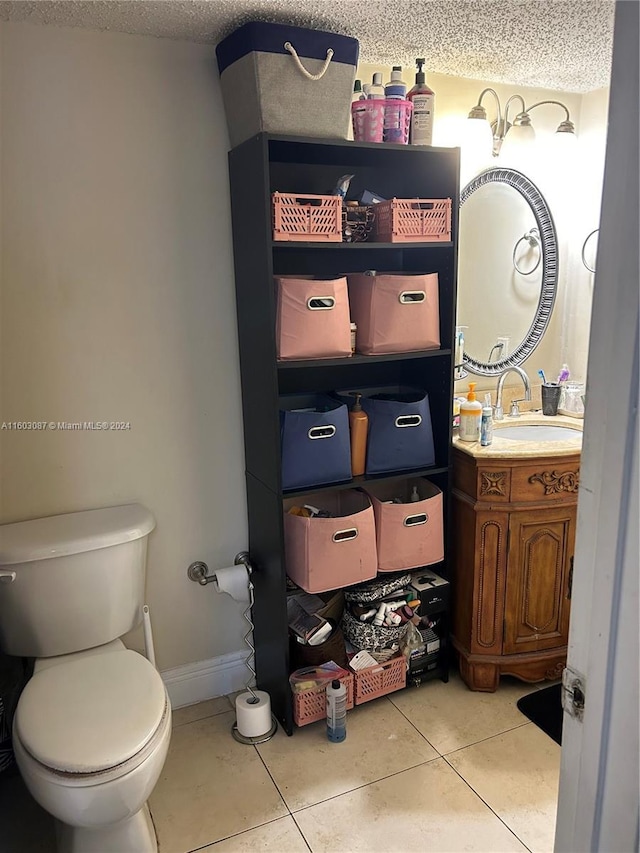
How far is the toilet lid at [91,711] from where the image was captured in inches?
61.1

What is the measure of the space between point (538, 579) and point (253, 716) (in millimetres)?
1099

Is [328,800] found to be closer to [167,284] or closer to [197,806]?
[197,806]

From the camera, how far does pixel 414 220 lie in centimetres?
213

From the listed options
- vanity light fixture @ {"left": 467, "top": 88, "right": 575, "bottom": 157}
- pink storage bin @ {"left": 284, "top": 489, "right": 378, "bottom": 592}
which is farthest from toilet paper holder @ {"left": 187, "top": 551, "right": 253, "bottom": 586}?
vanity light fixture @ {"left": 467, "top": 88, "right": 575, "bottom": 157}

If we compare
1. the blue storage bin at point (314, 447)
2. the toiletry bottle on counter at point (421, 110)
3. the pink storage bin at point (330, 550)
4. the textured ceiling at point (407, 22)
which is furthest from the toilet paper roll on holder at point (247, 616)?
the textured ceiling at point (407, 22)

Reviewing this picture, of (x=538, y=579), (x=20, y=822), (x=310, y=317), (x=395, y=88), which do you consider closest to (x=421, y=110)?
(x=395, y=88)

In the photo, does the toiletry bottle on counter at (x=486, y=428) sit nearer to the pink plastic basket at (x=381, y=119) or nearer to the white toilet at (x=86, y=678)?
the pink plastic basket at (x=381, y=119)

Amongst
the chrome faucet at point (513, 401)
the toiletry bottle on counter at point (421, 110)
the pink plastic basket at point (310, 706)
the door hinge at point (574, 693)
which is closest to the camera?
the door hinge at point (574, 693)

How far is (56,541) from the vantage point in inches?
74.6

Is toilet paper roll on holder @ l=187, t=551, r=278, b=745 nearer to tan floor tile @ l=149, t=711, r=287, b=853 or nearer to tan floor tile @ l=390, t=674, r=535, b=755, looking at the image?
tan floor tile @ l=149, t=711, r=287, b=853

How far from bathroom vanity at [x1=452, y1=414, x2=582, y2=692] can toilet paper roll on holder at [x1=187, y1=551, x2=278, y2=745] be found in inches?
30.4

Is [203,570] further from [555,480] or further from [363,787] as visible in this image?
[555,480]

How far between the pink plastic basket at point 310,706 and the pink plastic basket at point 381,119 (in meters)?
1.79

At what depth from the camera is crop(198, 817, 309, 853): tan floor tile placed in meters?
1.79
